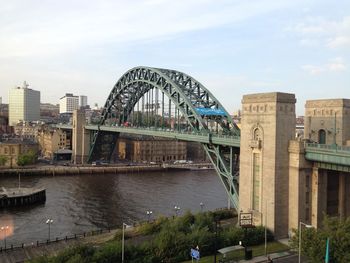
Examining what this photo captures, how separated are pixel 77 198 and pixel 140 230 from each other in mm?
28184

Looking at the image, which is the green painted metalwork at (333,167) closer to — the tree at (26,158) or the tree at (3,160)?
the tree at (26,158)

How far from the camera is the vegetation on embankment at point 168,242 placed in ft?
92.7

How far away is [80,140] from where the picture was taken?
10806 centimetres

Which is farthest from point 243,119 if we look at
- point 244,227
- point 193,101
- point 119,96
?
point 119,96

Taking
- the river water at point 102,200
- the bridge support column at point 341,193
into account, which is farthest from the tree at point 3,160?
the bridge support column at point 341,193

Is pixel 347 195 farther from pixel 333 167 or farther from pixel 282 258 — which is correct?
pixel 282 258

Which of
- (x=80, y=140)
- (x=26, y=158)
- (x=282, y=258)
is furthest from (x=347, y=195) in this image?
(x=80, y=140)

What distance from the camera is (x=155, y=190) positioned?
234 ft

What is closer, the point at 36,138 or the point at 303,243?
the point at 303,243

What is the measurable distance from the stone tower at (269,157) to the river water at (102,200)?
59.2 feet

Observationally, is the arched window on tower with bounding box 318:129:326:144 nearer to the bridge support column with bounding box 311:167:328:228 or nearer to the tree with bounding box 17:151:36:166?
the bridge support column with bounding box 311:167:328:228

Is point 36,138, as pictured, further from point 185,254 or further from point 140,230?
point 185,254

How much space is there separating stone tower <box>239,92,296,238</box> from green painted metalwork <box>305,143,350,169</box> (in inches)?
84.9

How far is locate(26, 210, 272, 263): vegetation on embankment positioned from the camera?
28.2 metres
